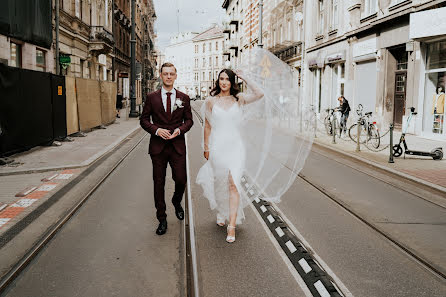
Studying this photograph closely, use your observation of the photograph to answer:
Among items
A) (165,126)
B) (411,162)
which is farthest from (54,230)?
(411,162)

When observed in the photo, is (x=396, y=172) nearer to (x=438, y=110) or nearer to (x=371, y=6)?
(x=438, y=110)

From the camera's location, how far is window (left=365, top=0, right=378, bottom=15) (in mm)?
21123

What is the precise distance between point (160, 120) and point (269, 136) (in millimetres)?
1312

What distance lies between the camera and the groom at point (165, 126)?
5047mm

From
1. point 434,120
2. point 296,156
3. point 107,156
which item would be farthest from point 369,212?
point 434,120

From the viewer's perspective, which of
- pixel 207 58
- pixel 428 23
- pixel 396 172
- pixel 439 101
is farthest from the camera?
pixel 207 58

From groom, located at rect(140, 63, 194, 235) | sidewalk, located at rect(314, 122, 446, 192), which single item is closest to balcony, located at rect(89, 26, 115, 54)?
sidewalk, located at rect(314, 122, 446, 192)

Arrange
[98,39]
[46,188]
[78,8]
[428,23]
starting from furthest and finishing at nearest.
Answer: [98,39], [78,8], [428,23], [46,188]

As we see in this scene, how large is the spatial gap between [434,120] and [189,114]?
564 inches

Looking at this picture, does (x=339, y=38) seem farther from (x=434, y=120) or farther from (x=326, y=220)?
(x=326, y=220)

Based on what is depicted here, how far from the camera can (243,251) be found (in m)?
4.53

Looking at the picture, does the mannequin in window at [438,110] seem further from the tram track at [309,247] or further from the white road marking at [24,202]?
the white road marking at [24,202]

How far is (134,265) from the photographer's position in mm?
4156

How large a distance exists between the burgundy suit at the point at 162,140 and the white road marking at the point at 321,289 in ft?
6.99
